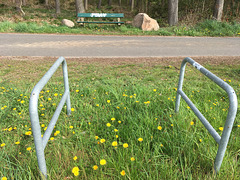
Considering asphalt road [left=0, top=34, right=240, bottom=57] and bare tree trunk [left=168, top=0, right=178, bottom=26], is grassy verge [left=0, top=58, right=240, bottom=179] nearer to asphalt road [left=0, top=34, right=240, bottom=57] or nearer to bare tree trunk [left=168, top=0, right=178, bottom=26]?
asphalt road [left=0, top=34, right=240, bottom=57]

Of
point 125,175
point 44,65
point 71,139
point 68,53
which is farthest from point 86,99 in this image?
point 68,53

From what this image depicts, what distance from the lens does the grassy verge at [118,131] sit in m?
1.80

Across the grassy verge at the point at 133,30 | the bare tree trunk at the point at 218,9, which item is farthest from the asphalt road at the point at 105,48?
the bare tree trunk at the point at 218,9

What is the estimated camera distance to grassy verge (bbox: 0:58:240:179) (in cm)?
180

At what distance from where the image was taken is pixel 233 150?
210 centimetres

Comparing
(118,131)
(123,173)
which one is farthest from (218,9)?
(123,173)

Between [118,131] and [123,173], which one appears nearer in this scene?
[123,173]

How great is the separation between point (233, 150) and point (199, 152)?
0.45 m

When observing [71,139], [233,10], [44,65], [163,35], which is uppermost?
[233,10]

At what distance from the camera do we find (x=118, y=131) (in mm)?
2359

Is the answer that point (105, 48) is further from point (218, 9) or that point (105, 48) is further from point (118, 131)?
point (218, 9)

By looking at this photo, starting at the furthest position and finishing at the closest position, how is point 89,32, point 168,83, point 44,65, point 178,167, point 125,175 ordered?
1. point 89,32
2. point 44,65
3. point 168,83
4. point 178,167
5. point 125,175

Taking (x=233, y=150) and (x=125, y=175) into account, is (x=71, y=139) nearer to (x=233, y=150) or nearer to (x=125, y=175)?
(x=125, y=175)

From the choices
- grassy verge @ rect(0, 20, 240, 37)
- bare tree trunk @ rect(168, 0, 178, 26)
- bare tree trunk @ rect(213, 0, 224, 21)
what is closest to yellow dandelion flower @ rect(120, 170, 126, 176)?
grassy verge @ rect(0, 20, 240, 37)
